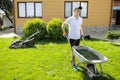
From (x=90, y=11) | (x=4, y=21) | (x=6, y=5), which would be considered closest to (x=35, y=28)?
(x=90, y=11)

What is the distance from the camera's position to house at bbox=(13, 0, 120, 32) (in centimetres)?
2198

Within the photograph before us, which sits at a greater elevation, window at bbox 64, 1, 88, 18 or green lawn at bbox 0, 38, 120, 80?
window at bbox 64, 1, 88, 18

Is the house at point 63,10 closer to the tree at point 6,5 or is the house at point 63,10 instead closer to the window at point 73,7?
the window at point 73,7

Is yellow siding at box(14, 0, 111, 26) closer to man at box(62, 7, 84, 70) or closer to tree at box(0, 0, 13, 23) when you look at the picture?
man at box(62, 7, 84, 70)

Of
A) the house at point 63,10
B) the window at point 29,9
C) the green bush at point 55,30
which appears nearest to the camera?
the green bush at point 55,30

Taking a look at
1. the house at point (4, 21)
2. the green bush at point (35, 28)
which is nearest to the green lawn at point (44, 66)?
the green bush at point (35, 28)

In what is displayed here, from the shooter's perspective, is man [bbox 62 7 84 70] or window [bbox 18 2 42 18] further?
window [bbox 18 2 42 18]

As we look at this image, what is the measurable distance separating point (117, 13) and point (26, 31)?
13.1 m

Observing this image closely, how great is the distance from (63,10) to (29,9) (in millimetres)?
3002

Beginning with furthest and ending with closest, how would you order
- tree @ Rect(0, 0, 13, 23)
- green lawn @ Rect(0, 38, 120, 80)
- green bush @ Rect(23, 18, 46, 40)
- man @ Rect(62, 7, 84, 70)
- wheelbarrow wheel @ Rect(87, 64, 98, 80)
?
tree @ Rect(0, 0, 13, 23), green bush @ Rect(23, 18, 46, 40), man @ Rect(62, 7, 84, 70), green lawn @ Rect(0, 38, 120, 80), wheelbarrow wheel @ Rect(87, 64, 98, 80)

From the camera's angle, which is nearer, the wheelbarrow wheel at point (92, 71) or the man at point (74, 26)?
the wheelbarrow wheel at point (92, 71)

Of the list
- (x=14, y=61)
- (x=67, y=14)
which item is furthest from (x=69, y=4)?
(x=14, y=61)

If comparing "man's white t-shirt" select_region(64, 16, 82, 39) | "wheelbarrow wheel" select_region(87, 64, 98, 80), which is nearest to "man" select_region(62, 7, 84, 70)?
"man's white t-shirt" select_region(64, 16, 82, 39)

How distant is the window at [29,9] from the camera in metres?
22.3
